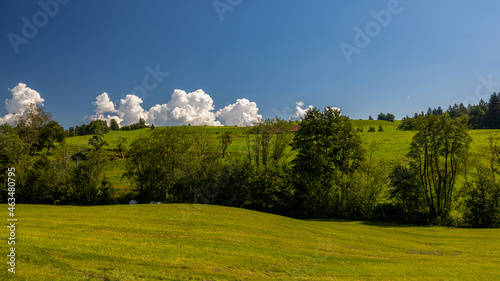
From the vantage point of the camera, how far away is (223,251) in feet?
51.5

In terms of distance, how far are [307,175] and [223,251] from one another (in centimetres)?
2570

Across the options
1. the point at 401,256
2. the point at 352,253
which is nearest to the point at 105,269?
the point at 352,253

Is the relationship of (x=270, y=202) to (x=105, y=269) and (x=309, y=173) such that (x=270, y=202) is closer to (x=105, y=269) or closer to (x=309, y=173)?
(x=309, y=173)

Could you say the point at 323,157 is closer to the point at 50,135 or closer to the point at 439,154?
the point at 439,154

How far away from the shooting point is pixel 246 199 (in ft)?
129

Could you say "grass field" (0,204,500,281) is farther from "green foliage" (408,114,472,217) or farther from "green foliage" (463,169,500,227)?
"green foliage" (408,114,472,217)

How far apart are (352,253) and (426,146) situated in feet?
87.3

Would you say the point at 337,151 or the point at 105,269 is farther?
the point at 337,151

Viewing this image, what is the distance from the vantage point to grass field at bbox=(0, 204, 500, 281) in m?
11.7

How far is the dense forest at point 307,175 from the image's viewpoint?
3366 centimetres

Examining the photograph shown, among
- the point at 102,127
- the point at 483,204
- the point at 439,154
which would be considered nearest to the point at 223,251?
the point at 439,154

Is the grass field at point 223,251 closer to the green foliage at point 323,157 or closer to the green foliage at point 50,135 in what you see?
the green foliage at point 323,157

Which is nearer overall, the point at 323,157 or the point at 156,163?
the point at 323,157

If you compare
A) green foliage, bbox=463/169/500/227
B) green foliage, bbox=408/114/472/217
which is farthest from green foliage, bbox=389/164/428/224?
green foliage, bbox=463/169/500/227
